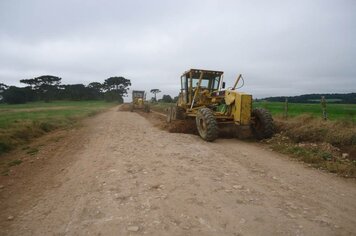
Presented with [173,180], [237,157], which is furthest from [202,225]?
[237,157]

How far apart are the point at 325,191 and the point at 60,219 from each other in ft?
14.5

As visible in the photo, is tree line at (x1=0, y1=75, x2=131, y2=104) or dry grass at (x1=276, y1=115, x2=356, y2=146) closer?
dry grass at (x1=276, y1=115, x2=356, y2=146)

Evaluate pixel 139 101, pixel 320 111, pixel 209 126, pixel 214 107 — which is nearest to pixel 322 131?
pixel 209 126

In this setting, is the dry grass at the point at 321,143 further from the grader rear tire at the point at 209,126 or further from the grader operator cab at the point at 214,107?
the grader rear tire at the point at 209,126

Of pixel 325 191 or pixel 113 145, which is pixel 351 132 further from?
pixel 113 145

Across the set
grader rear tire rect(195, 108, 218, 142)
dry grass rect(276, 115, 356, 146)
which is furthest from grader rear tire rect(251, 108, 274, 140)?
grader rear tire rect(195, 108, 218, 142)

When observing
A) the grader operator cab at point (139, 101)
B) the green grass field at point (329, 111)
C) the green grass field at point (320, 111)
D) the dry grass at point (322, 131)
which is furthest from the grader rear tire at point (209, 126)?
the grader operator cab at point (139, 101)

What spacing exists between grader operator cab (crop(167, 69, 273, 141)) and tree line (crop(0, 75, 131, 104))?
215 feet

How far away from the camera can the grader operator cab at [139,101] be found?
3312cm

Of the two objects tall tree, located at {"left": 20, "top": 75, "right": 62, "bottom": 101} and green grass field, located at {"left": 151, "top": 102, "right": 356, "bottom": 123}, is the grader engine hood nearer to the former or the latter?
green grass field, located at {"left": 151, "top": 102, "right": 356, "bottom": 123}

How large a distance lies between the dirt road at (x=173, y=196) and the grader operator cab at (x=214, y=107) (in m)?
2.54

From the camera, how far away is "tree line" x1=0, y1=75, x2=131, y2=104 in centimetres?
6808

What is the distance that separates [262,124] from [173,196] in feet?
22.1

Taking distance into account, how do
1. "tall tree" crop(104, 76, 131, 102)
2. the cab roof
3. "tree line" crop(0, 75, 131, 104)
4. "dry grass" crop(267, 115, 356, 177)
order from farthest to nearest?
"tall tree" crop(104, 76, 131, 102)
"tree line" crop(0, 75, 131, 104)
the cab roof
"dry grass" crop(267, 115, 356, 177)
